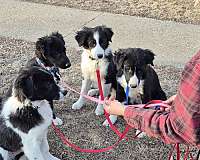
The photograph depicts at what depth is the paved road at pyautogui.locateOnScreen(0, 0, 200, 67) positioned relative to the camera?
7957 mm

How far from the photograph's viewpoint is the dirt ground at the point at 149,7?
9.41 m

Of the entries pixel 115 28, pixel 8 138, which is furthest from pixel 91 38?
pixel 115 28

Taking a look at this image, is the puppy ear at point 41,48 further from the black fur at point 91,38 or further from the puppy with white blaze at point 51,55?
the black fur at point 91,38

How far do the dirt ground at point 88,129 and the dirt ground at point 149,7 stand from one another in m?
2.70

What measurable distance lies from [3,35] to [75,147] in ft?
14.7

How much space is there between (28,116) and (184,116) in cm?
233

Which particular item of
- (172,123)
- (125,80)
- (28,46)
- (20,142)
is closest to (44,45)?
(125,80)

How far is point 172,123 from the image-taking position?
97.5 inches

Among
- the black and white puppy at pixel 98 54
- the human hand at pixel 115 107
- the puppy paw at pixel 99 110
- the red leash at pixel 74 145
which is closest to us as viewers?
the human hand at pixel 115 107

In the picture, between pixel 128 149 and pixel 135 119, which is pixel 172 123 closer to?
pixel 135 119

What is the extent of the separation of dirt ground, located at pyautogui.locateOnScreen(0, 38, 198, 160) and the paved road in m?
0.89

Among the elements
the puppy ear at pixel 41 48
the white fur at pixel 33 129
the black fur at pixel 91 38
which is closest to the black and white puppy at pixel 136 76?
the black fur at pixel 91 38

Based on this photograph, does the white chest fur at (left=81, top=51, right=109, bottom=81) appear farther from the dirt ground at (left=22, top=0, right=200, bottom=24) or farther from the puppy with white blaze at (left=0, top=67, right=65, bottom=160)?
the dirt ground at (left=22, top=0, right=200, bottom=24)

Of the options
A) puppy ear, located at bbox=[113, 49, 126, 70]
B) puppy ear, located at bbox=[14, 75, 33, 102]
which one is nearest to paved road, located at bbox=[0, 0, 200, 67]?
puppy ear, located at bbox=[113, 49, 126, 70]
